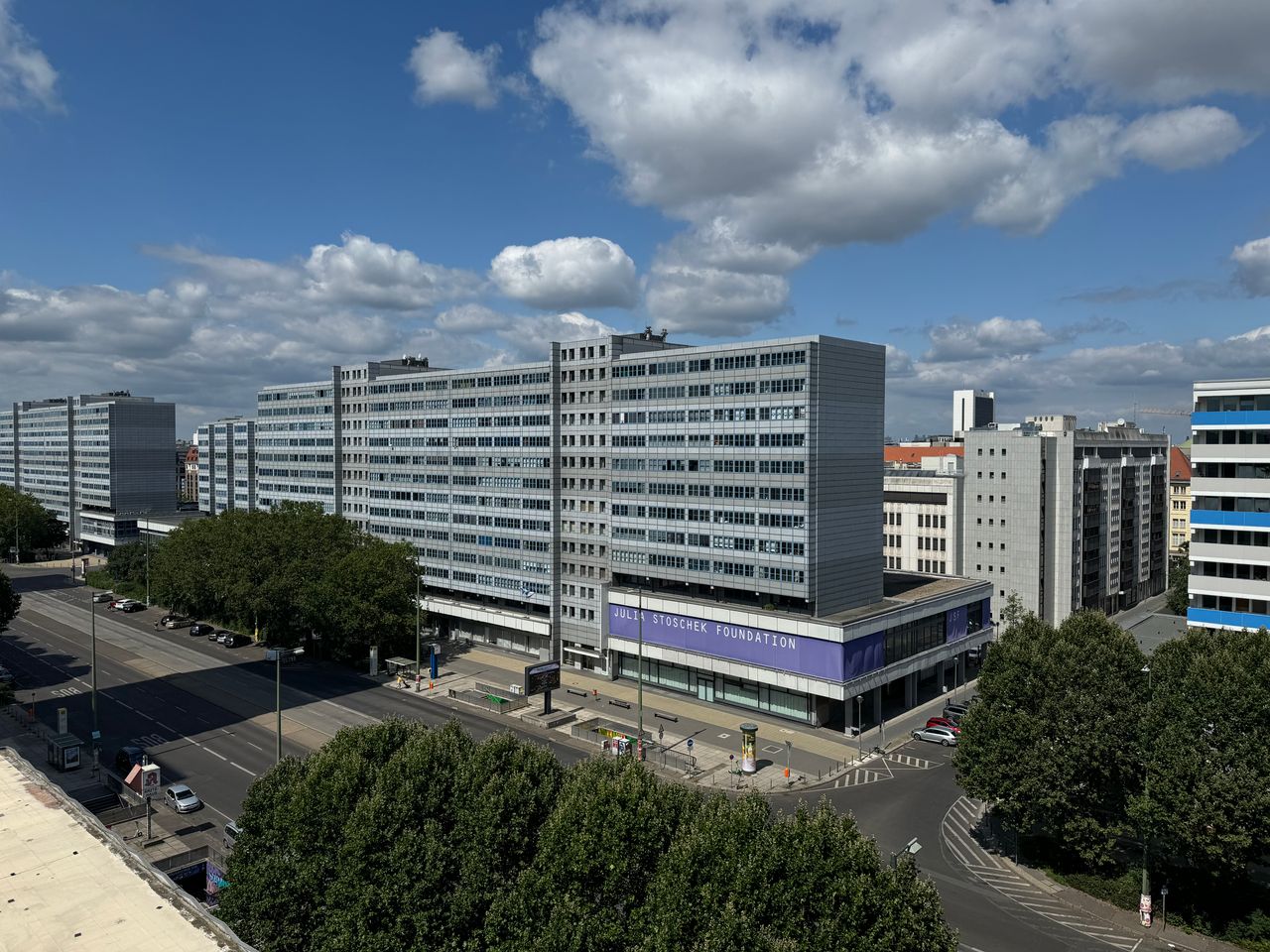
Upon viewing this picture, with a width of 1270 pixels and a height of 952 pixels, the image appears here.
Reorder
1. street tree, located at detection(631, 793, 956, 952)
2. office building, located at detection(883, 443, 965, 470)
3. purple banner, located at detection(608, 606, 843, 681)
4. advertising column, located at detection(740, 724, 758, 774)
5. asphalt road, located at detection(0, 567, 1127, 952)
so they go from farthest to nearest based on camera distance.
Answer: office building, located at detection(883, 443, 965, 470) → purple banner, located at detection(608, 606, 843, 681) → advertising column, located at detection(740, 724, 758, 774) → asphalt road, located at detection(0, 567, 1127, 952) → street tree, located at detection(631, 793, 956, 952)

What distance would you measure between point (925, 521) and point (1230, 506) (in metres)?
41.1

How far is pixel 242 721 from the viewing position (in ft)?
243

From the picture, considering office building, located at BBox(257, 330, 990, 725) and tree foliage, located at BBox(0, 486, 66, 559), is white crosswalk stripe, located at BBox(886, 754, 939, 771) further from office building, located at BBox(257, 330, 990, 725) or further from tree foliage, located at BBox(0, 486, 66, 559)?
tree foliage, located at BBox(0, 486, 66, 559)

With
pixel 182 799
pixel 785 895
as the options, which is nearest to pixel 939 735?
pixel 785 895

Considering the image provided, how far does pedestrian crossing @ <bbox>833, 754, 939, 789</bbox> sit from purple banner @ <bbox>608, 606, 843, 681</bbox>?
7356mm

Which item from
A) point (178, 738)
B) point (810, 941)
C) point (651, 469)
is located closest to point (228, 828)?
point (178, 738)

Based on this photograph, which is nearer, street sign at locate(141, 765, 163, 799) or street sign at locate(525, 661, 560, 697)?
street sign at locate(141, 765, 163, 799)

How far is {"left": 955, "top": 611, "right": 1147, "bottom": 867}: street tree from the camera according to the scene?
44531 mm

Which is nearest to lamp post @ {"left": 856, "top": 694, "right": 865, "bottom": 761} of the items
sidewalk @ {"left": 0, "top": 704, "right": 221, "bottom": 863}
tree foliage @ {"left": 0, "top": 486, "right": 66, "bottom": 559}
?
sidewalk @ {"left": 0, "top": 704, "right": 221, "bottom": 863}

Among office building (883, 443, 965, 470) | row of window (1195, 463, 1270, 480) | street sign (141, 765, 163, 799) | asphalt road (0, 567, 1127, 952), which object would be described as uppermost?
office building (883, 443, 965, 470)

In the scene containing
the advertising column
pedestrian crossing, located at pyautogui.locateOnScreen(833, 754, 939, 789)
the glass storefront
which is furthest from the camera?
the glass storefront

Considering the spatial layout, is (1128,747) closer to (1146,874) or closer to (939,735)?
(1146,874)

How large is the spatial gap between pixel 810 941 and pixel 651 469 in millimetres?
59949

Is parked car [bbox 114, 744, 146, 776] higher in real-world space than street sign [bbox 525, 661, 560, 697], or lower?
lower
